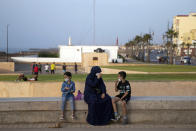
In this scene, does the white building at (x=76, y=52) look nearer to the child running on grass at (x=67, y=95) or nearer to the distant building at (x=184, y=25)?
the child running on grass at (x=67, y=95)

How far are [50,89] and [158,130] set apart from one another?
397 inches

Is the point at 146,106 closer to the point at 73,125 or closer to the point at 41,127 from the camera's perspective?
the point at 73,125

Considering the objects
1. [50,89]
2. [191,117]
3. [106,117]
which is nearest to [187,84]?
[50,89]

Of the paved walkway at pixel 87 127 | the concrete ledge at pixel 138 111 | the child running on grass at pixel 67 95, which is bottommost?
the paved walkway at pixel 87 127

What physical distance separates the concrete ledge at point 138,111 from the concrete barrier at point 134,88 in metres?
8.30

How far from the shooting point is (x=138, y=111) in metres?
7.38

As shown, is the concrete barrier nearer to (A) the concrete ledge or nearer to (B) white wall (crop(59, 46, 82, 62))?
(A) the concrete ledge

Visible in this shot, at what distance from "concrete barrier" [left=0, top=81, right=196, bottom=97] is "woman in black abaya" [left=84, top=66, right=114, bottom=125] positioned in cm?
853

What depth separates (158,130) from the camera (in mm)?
6777

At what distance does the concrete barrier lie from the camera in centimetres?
1582

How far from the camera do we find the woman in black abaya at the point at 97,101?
23.0 feet

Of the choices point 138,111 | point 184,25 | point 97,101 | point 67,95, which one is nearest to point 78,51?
point 67,95

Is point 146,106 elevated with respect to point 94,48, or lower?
lower

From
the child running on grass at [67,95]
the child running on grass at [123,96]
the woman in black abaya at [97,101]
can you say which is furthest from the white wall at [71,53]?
the woman in black abaya at [97,101]
